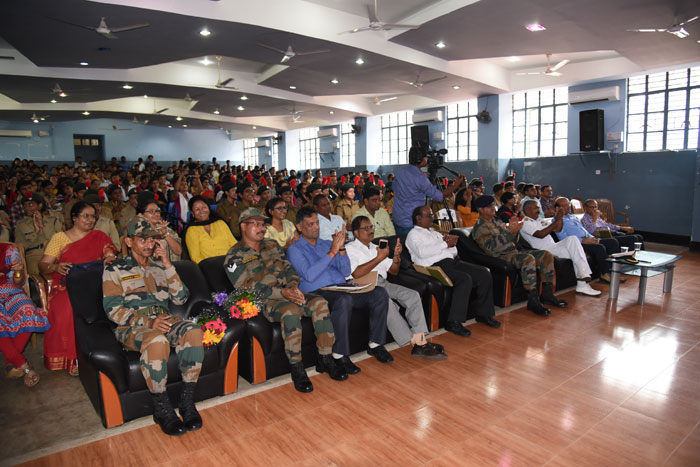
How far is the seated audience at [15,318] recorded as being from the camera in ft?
Answer: 9.93

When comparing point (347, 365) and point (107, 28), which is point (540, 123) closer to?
point (107, 28)

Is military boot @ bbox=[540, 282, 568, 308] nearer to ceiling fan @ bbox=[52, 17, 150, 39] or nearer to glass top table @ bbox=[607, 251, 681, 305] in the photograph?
glass top table @ bbox=[607, 251, 681, 305]

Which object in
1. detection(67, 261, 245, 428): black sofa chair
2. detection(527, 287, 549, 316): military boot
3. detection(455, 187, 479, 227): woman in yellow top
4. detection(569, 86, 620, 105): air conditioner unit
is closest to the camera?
detection(67, 261, 245, 428): black sofa chair

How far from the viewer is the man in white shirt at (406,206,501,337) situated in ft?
13.0

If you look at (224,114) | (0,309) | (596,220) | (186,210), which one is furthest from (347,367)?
(224,114)

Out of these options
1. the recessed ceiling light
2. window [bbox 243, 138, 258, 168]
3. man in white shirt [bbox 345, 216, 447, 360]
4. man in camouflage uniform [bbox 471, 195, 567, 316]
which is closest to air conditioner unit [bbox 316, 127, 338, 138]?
window [bbox 243, 138, 258, 168]

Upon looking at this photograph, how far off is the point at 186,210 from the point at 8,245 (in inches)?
108

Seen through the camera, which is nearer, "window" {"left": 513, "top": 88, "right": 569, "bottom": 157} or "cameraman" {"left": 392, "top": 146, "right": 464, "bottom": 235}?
"cameraman" {"left": 392, "top": 146, "right": 464, "bottom": 235}

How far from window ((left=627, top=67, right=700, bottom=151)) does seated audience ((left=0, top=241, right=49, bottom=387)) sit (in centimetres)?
1112

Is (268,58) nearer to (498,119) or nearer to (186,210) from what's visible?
(186,210)

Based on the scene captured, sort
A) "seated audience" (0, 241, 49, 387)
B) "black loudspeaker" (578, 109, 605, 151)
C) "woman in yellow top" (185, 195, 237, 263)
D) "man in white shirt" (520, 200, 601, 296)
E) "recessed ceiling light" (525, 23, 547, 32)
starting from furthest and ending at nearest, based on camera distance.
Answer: "black loudspeaker" (578, 109, 605, 151) < "recessed ceiling light" (525, 23, 547, 32) < "man in white shirt" (520, 200, 601, 296) < "woman in yellow top" (185, 195, 237, 263) < "seated audience" (0, 241, 49, 387)

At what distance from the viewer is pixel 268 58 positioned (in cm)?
824

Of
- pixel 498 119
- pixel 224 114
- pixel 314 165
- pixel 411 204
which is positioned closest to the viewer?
pixel 411 204

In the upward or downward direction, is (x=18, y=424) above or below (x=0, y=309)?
below
